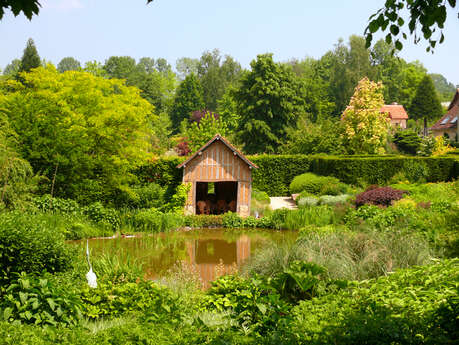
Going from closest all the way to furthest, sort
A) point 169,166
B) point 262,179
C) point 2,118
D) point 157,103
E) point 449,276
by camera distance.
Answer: point 449,276
point 2,118
point 169,166
point 262,179
point 157,103

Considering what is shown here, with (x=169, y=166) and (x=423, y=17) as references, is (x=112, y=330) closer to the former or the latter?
(x=423, y=17)

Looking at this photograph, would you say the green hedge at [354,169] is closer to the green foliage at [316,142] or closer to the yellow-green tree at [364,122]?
the green foliage at [316,142]

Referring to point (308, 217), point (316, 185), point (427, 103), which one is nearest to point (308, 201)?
point (316, 185)

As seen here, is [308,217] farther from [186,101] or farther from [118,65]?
[118,65]

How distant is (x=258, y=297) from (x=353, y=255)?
369 centimetres

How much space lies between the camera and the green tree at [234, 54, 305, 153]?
37844 mm

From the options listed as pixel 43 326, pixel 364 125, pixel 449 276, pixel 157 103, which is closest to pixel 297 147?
pixel 364 125

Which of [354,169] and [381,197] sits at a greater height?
[354,169]

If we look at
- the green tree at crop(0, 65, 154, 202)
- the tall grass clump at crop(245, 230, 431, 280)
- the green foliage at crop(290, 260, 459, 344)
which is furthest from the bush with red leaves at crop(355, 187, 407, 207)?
the green foliage at crop(290, 260, 459, 344)

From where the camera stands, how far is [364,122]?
100 ft

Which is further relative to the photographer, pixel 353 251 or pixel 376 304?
pixel 353 251

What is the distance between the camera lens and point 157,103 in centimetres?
7075

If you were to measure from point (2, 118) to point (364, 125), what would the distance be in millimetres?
21483

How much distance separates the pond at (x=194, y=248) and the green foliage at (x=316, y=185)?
669cm
